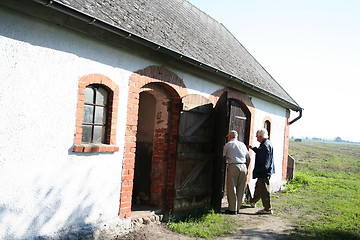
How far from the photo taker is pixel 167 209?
722 cm

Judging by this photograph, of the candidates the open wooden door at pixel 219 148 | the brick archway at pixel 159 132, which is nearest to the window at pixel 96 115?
the brick archway at pixel 159 132

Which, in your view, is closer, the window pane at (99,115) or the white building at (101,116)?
the white building at (101,116)

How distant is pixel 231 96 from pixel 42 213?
609 cm

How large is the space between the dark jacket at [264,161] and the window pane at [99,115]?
14.0 ft

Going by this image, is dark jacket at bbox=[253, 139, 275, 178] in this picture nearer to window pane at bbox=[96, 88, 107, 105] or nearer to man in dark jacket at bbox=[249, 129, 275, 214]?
man in dark jacket at bbox=[249, 129, 275, 214]

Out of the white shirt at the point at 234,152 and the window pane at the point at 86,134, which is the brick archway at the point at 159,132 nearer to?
the window pane at the point at 86,134

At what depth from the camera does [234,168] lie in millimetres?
7832

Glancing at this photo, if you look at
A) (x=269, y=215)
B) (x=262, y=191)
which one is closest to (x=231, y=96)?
(x=262, y=191)

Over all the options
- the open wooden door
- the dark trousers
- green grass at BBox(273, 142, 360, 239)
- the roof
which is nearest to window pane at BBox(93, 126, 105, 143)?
the roof

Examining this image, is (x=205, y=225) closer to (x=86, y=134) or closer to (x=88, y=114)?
(x=86, y=134)

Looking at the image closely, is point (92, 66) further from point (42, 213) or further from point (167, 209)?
point (167, 209)

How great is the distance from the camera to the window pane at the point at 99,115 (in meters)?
5.57

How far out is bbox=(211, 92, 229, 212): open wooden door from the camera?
7.66 m

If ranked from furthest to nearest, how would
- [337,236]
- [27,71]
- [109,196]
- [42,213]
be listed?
[337,236] < [109,196] < [42,213] < [27,71]
